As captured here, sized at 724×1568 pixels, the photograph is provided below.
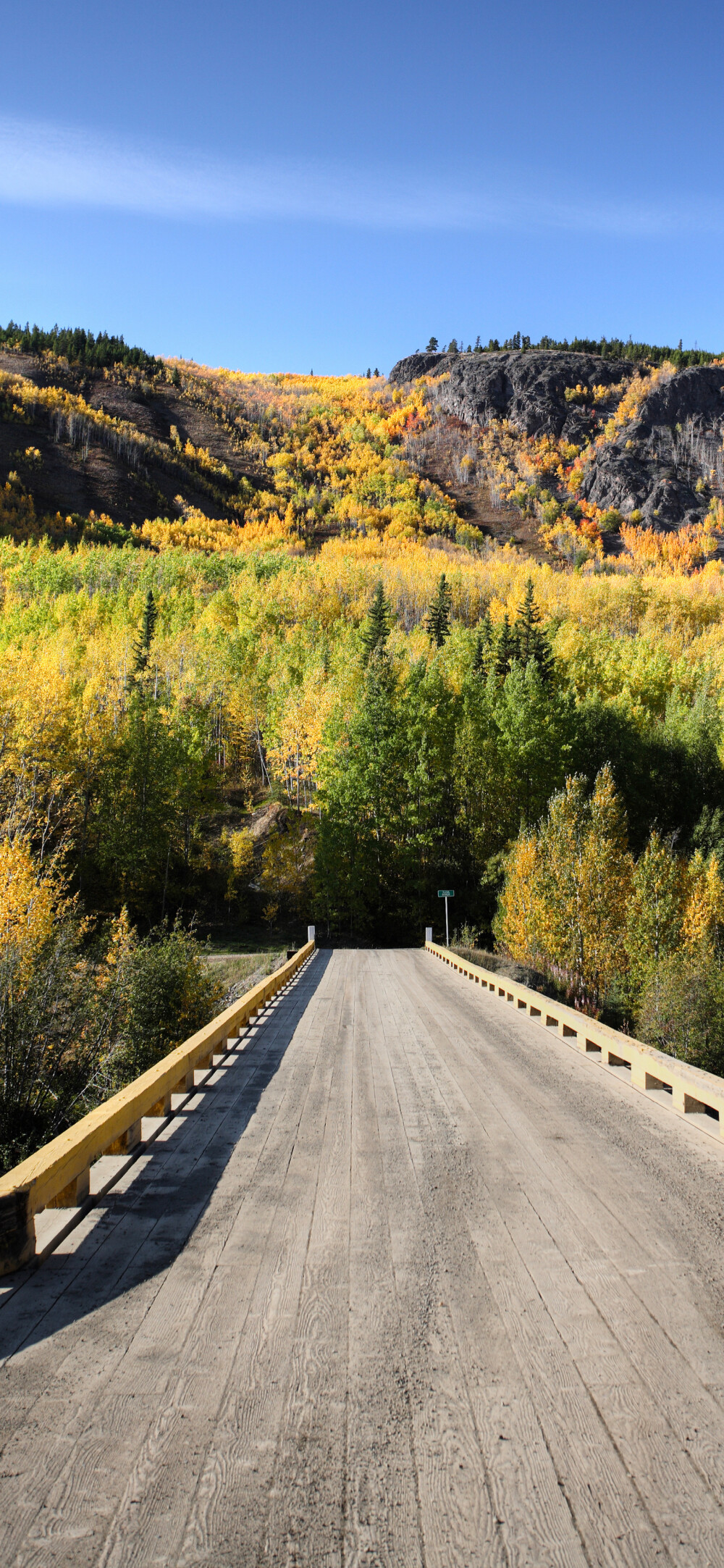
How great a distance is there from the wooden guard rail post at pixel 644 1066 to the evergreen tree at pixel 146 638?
5431 cm

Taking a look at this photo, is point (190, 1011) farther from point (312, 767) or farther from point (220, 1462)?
point (312, 767)

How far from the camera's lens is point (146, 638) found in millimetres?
63312

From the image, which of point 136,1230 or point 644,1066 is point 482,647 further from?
point 136,1230

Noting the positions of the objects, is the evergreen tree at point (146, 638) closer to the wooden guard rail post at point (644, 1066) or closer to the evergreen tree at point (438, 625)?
the evergreen tree at point (438, 625)

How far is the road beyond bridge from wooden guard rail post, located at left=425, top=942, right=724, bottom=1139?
13.8 inches

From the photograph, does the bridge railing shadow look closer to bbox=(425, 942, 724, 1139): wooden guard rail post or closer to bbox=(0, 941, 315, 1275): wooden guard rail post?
bbox=(0, 941, 315, 1275): wooden guard rail post

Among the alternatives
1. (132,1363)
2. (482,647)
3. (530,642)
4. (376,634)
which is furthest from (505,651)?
(132,1363)

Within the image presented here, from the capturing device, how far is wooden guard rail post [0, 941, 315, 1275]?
3.26m

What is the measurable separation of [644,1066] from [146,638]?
205 ft

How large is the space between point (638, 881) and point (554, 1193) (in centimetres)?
2571

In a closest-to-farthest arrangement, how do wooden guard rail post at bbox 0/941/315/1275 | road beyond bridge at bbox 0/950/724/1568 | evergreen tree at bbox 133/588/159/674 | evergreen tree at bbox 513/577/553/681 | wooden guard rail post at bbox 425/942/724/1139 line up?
road beyond bridge at bbox 0/950/724/1568
wooden guard rail post at bbox 0/941/315/1275
wooden guard rail post at bbox 425/942/724/1139
evergreen tree at bbox 513/577/553/681
evergreen tree at bbox 133/588/159/674

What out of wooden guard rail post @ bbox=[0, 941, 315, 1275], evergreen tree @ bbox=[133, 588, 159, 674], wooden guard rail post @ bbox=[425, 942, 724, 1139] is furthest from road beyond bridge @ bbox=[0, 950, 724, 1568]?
evergreen tree @ bbox=[133, 588, 159, 674]

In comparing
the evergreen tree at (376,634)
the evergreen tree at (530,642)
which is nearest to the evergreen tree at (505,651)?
the evergreen tree at (530,642)

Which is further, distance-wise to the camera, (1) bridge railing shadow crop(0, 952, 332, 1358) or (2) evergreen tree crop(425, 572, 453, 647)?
(2) evergreen tree crop(425, 572, 453, 647)
